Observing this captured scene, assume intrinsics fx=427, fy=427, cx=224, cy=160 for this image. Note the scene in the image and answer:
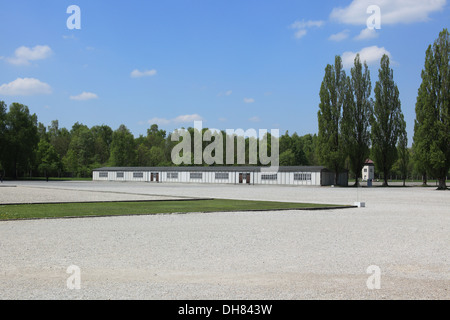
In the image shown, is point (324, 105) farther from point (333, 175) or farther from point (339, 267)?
point (339, 267)

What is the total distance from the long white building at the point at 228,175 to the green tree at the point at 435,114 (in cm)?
1310

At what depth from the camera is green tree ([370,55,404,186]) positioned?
6050cm

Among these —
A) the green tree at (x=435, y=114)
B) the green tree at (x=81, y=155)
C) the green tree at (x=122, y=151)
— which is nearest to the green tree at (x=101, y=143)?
the green tree at (x=81, y=155)

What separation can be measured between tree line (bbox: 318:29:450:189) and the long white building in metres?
3.20

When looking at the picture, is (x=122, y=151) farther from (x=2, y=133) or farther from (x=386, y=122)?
(x=386, y=122)

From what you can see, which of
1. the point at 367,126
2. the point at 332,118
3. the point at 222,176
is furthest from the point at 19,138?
the point at 367,126

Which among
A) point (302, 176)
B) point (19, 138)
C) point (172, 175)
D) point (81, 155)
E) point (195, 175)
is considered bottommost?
point (172, 175)

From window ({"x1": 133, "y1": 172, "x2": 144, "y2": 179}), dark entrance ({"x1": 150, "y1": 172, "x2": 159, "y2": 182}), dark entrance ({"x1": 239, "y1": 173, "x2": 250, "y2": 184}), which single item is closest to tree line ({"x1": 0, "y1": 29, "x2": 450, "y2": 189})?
dark entrance ({"x1": 239, "y1": 173, "x2": 250, "y2": 184})

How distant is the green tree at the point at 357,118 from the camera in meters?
56.7

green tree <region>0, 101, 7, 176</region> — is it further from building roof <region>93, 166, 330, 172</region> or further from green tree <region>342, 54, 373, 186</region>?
green tree <region>342, 54, 373, 186</region>

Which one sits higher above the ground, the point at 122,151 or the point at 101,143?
the point at 101,143

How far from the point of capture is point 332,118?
5681 centimetres

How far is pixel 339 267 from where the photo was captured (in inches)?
287

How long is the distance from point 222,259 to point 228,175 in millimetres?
62382
